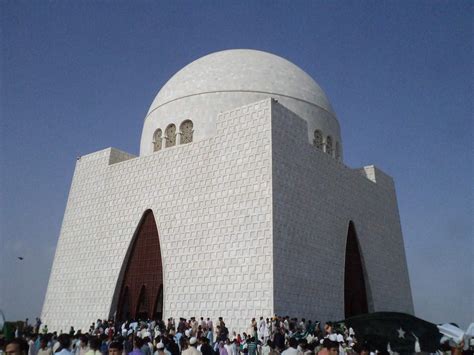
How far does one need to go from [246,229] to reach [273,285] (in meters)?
1.71

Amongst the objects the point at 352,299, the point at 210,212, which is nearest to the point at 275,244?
the point at 210,212

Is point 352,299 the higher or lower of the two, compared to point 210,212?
lower

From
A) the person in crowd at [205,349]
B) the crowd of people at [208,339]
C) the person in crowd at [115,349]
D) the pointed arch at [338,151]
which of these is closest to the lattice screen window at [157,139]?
the crowd of people at [208,339]

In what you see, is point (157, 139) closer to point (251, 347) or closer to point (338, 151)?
point (338, 151)

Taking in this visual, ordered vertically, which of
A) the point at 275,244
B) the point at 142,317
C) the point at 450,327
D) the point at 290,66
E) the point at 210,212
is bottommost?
the point at 450,327

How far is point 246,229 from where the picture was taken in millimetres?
12812

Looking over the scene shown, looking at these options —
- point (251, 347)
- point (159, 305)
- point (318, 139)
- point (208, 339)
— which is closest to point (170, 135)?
point (318, 139)

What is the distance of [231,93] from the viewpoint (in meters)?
16.6

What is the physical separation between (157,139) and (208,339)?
12.0 m

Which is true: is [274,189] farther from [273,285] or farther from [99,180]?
[99,180]

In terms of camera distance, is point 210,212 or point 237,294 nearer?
point 237,294

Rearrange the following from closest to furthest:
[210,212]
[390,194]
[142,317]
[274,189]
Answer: [274,189] < [210,212] < [142,317] < [390,194]

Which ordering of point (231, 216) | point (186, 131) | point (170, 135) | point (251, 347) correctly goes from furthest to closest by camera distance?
point (170, 135) → point (186, 131) → point (231, 216) → point (251, 347)

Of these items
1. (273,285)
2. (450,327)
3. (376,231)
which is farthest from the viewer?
(376,231)
